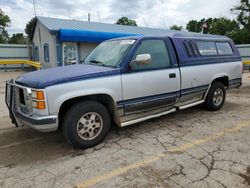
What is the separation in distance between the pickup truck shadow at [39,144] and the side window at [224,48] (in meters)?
2.14

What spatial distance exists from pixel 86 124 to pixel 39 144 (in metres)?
1.07

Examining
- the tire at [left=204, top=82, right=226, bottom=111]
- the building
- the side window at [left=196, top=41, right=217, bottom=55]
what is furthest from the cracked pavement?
the building

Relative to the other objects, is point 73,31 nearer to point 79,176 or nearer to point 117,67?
point 117,67

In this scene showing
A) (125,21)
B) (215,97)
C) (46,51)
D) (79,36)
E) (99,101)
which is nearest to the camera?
(99,101)

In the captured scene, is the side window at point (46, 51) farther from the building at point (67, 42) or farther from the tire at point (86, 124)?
the tire at point (86, 124)

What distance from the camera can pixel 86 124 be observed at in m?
4.02

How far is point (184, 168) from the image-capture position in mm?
3373

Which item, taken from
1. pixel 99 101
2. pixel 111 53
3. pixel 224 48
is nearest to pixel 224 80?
pixel 224 48

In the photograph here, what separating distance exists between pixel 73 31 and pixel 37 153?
1244 centimetres

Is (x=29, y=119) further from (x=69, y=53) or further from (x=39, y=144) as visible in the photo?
(x=69, y=53)

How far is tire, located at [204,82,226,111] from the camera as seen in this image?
238 inches

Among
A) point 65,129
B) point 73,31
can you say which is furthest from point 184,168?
point 73,31

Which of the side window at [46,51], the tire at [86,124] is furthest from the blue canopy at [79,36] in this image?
the tire at [86,124]

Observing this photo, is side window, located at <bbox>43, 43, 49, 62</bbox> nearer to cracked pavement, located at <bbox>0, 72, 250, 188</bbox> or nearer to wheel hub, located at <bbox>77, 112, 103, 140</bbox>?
cracked pavement, located at <bbox>0, 72, 250, 188</bbox>
